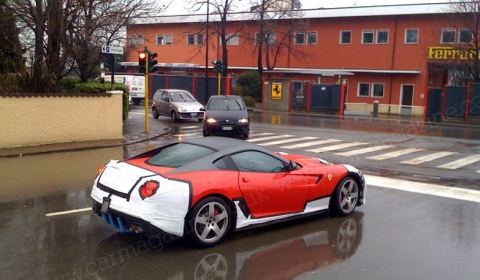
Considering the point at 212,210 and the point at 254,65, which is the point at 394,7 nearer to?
the point at 254,65

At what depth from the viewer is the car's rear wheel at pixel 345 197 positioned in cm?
758

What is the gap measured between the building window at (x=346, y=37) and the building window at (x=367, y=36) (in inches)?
47.3

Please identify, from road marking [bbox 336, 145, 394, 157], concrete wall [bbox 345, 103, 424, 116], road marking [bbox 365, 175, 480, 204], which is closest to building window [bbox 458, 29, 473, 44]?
concrete wall [bbox 345, 103, 424, 116]

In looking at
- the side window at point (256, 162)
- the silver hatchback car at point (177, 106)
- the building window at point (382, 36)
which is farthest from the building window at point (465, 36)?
the side window at point (256, 162)

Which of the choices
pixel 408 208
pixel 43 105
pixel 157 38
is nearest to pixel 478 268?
pixel 408 208

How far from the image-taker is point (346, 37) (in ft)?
143

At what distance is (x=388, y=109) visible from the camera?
134ft

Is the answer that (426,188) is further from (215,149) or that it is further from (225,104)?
(225,104)

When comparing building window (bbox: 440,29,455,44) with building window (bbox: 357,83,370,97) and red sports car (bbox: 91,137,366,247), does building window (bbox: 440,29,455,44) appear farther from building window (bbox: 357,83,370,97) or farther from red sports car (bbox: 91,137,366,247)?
red sports car (bbox: 91,137,366,247)

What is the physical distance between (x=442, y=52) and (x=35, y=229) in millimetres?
37672

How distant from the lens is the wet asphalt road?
539cm

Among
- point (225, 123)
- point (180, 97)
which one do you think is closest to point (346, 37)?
point (180, 97)

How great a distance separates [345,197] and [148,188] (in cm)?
339

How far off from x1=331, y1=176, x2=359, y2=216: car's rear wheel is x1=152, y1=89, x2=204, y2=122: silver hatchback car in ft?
60.5
